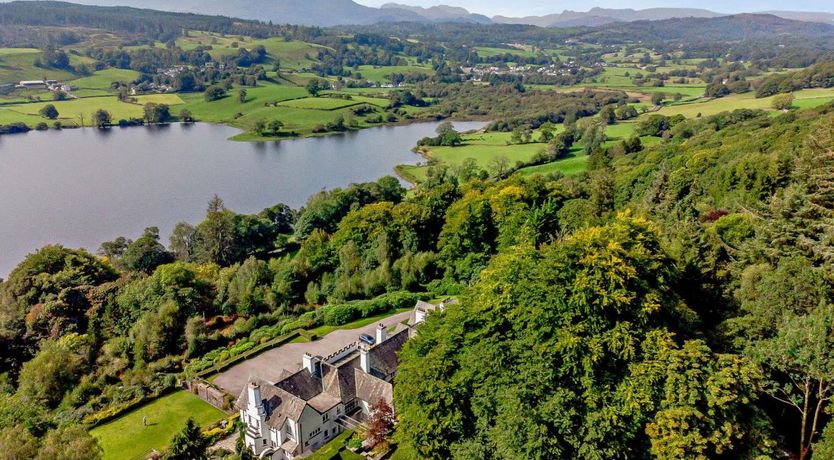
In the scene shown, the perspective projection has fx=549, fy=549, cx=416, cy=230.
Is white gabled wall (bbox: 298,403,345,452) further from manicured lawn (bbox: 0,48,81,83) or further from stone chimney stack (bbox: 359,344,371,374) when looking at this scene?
manicured lawn (bbox: 0,48,81,83)

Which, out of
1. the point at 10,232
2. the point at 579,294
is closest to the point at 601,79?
the point at 10,232

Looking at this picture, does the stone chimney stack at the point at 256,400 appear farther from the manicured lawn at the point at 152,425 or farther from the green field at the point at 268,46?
the green field at the point at 268,46

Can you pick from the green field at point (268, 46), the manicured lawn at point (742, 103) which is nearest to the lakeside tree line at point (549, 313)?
the manicured lawn at point (742, 103)

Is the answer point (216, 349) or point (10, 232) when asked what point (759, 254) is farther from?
point (10, 232)

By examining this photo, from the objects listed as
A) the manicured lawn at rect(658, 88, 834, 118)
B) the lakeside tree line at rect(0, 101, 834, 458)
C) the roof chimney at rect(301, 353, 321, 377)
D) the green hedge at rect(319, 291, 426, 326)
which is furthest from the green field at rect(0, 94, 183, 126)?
the roof chimney at rect(301, 353, 321, 377)

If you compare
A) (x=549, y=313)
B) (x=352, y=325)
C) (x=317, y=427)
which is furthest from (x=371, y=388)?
(x=549, y=313)

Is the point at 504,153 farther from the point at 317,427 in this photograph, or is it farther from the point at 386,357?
the point at 317,427

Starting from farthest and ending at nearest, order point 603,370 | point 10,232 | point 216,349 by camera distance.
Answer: point 10,232, point 216,349, point 603,370
